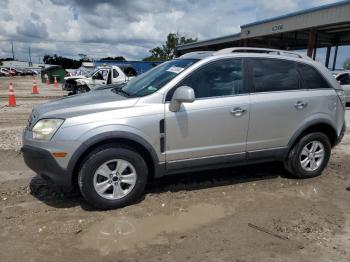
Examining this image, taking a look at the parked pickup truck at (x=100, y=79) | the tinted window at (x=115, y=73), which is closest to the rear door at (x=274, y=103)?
the parked pickup truck at (x=100, y=79)

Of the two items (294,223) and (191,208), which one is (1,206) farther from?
(294,223)

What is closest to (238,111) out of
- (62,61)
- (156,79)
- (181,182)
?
(156,79)

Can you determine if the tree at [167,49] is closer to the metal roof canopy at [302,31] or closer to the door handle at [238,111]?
the metal roof canopy at [302,31]

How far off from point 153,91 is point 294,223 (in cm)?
222

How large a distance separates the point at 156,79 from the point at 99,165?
143 cm

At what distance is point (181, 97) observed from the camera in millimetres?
3967

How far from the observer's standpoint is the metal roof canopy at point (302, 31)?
21.5 meters

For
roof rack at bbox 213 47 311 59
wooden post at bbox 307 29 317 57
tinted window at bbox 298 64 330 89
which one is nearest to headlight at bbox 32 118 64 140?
roof rack at bbox 213 47 311 59

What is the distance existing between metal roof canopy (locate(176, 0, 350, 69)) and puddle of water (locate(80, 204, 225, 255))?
20.1 metres

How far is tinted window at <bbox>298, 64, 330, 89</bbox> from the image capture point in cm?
500

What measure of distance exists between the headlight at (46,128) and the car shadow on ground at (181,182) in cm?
67

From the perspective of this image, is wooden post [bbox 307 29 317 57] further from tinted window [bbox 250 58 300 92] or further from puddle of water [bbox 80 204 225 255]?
puddle of water [bbox 80 204 225 255]

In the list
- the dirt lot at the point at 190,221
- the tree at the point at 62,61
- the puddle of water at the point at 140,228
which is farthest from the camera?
the tree at the point at 62,61

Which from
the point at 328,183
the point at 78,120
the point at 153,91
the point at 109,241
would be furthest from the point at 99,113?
the point at 328,183
